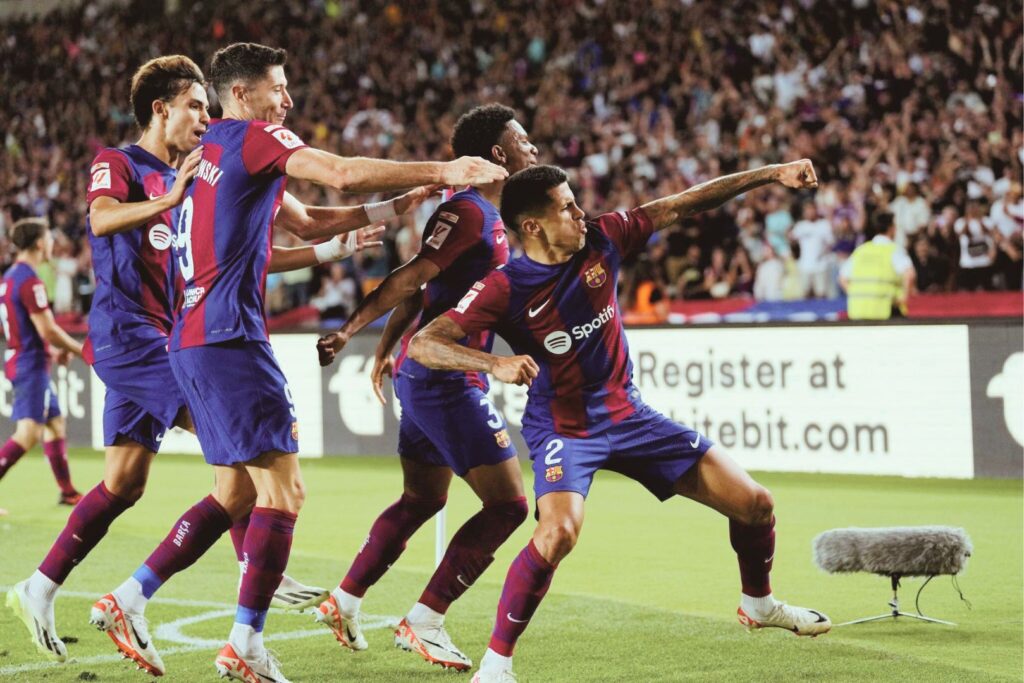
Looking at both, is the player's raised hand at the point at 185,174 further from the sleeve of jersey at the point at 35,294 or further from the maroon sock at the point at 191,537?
the sleeve of jersey at the point at 35,294

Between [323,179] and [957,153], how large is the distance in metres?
12.6

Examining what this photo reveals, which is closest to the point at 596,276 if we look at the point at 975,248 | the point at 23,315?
the point at 23,315

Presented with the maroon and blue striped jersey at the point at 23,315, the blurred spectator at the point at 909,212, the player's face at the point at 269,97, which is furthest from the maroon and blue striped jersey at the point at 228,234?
the blurred spectator at the point at 909,212

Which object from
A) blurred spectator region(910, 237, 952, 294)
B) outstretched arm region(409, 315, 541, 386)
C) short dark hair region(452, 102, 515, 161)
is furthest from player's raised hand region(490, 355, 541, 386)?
blurred spectator region(910, 237, 952, 294)

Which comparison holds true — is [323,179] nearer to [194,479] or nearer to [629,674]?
[629,674]

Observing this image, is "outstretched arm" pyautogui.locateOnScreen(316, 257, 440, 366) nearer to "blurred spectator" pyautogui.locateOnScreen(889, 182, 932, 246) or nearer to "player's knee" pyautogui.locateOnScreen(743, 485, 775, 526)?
"player's knee" pyautogui.locateOnScreen(743, 485, 775, 526)

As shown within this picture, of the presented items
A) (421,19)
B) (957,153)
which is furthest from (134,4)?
(957,153)

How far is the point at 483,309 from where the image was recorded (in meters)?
5.30

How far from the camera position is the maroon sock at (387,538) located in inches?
242

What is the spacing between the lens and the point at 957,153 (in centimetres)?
1588

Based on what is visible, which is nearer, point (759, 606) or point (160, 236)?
point (759, 606)

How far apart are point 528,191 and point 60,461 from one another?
7.48m

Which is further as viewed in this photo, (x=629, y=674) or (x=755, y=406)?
(x=755, y=406)

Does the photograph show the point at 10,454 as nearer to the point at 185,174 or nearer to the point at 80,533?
the point at 80,533
